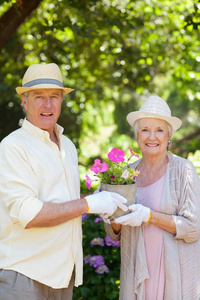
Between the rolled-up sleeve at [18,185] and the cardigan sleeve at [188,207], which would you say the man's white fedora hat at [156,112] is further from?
the rolled-up sleeve at [18,185]

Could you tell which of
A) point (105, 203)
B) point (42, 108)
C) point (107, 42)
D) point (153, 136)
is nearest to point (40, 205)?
point (105, 203)

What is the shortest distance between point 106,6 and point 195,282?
15.9 ft

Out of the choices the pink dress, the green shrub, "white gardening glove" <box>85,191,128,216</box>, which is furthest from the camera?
the green shrub

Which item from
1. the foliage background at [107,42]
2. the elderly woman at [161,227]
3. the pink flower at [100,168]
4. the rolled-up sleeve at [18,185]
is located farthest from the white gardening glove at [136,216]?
the foliage background at [107,42]

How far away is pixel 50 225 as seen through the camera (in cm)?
235

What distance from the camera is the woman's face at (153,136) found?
2742 millimetres

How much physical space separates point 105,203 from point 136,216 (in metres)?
0.23

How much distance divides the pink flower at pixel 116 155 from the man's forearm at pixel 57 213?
1.08 ft

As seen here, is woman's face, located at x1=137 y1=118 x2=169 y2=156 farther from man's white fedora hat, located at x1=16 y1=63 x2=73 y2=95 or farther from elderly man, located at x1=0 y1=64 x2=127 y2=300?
man's white fedora hat, located at x1=16 y1=63 x2=73 y2=95

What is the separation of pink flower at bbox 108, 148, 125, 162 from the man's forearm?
0.33 m

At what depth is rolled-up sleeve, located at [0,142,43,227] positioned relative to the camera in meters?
2.25

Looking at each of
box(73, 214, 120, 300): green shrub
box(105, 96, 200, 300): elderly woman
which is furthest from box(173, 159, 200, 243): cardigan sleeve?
box(73, 214, 120, 300): green shrub

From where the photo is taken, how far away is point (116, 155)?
2.55 meters

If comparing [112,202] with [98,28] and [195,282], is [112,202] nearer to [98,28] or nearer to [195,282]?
[195,282]
